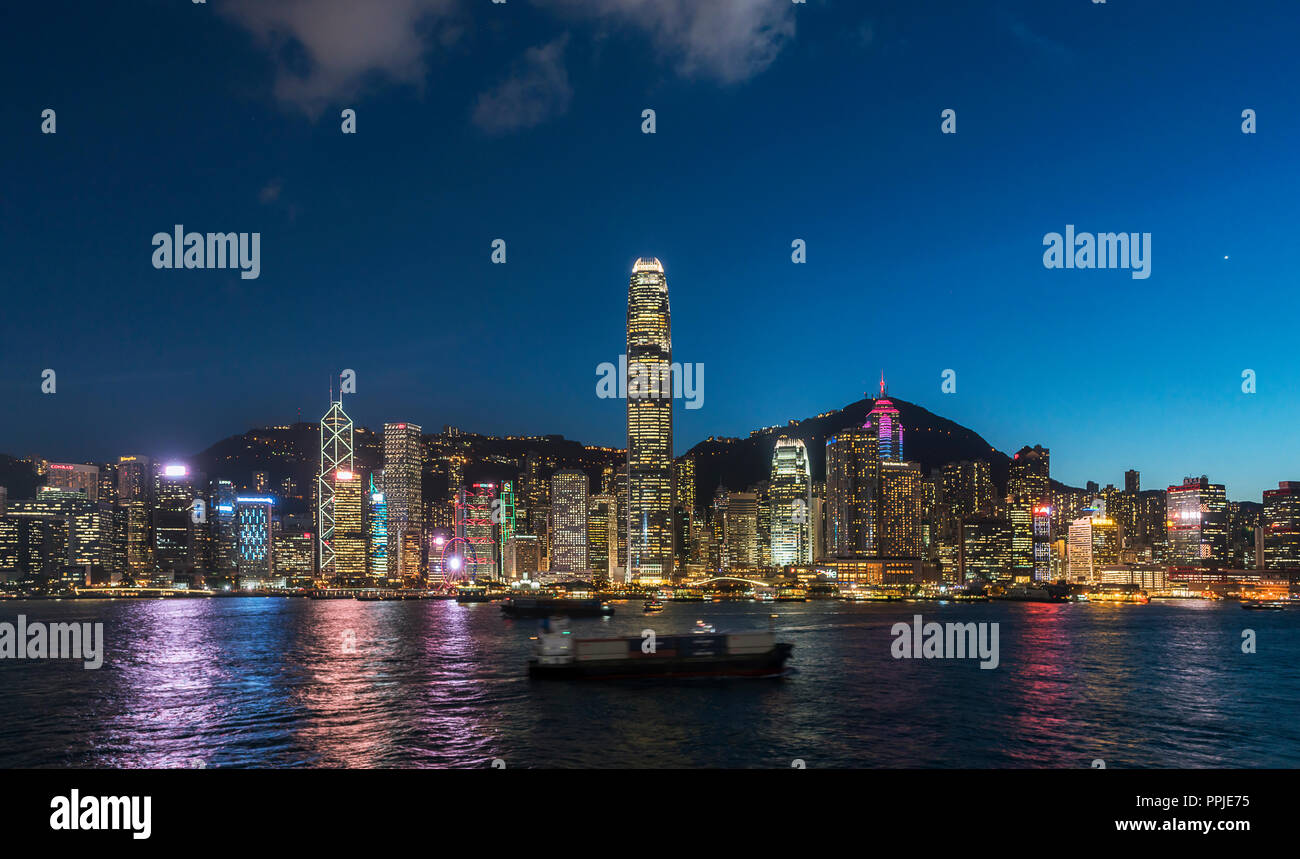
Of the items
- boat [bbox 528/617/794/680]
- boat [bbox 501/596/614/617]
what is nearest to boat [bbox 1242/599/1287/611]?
boat [bbox 501/596/614/617]

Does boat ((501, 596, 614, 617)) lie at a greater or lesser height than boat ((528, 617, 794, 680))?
lesser

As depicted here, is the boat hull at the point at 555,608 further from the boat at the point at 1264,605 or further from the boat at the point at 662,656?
the boat at the point at 1264,605

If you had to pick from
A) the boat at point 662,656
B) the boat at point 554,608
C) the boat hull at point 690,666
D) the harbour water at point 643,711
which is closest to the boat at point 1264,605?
the harbour water at point 643,711

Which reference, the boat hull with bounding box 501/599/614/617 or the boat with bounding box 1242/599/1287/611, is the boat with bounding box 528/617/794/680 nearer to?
the boat hull with bounding box 501/599/614/617
